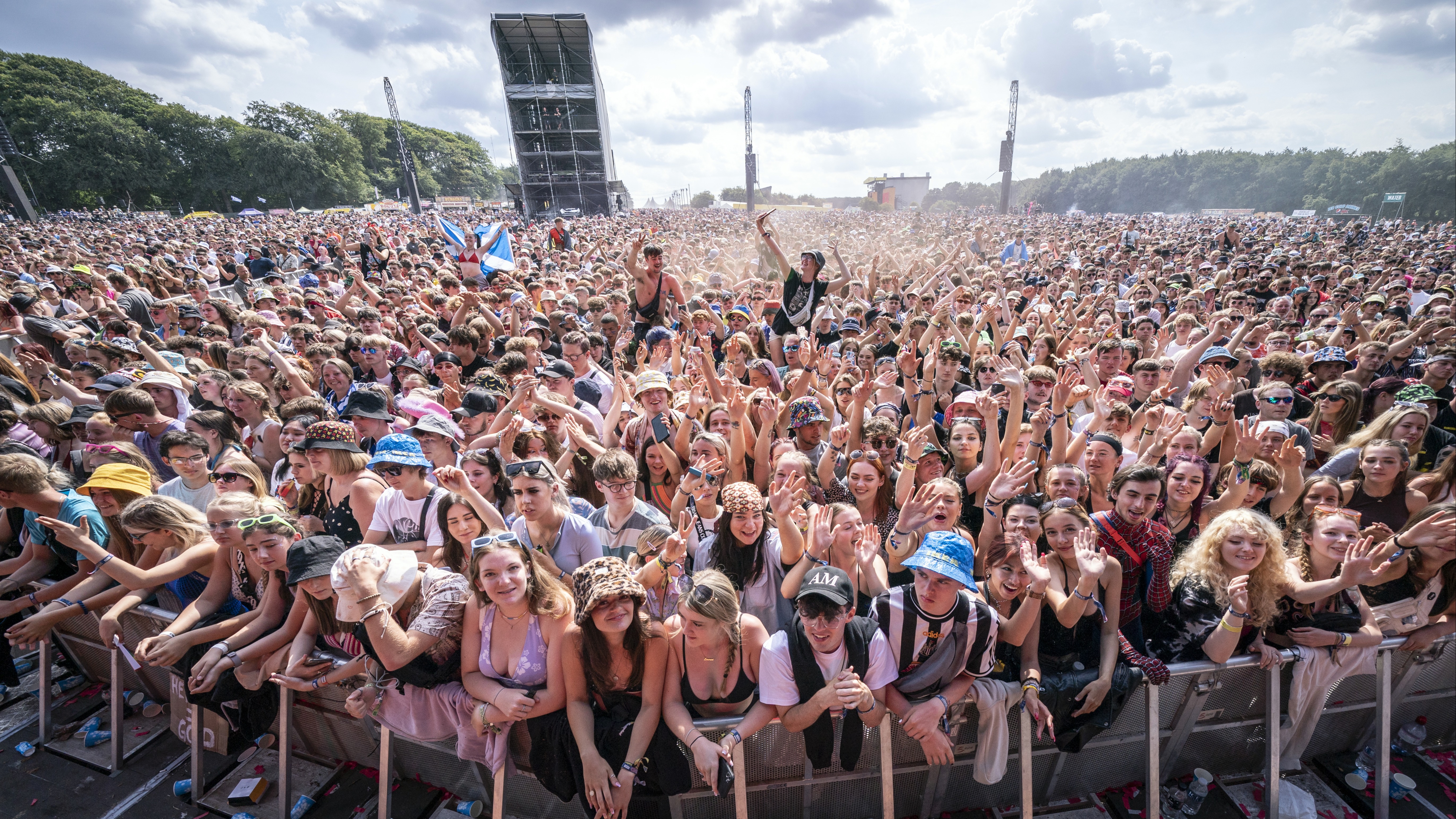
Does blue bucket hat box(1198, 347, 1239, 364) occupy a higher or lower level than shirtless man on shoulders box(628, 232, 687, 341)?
lower

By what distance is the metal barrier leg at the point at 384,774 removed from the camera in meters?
3.04

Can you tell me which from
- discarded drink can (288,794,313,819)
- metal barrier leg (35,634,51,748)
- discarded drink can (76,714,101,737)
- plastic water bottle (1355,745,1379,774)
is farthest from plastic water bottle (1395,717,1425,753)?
metal barrier leg (35,634,51,748)

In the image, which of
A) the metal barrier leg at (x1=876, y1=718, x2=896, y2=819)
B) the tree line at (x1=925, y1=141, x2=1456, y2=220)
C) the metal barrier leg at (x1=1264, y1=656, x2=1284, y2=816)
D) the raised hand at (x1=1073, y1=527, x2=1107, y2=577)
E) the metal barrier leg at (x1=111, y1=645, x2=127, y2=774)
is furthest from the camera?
the tree line at (x1=925, y1=141, x2=1456, y2=220)

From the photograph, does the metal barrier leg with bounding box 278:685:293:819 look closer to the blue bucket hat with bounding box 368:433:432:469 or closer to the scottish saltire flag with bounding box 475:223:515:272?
the blue bucket hat with bounding box 368:433:432:469

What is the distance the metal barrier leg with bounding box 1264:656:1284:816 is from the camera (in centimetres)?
299

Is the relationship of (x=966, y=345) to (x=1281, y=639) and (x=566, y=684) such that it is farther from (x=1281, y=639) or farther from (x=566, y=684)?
(x=566, y=684)

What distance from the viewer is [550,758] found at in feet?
8.93

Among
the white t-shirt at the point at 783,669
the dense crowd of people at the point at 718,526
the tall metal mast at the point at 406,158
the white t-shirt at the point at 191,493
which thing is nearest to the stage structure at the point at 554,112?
the tall metal mast at the point at 406,158

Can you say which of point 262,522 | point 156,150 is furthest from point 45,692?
point 156,150

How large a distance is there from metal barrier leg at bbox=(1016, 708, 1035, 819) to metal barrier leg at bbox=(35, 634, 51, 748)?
19.9 ft

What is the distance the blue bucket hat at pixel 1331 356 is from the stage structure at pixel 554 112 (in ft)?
134

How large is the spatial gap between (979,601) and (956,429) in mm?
1596

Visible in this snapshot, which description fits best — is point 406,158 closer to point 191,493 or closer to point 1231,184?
point 191,493

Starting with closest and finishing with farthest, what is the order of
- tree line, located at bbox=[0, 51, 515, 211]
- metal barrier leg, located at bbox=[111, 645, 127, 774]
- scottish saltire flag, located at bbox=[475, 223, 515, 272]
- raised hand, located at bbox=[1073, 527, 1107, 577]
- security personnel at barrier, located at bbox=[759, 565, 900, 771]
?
security personnel at barrier, located at bbox=[759, 565, 900, 771] < raised hand, located at bbox=[1073, 527, 1107, 577] < metal barrier leg, located at bbox=[111, 645, 127, 774] < scottish saltire flag, located at bbox=[475, 223, 515, 272] < tree line, located at bbox=[0, 51, 515, 211]
